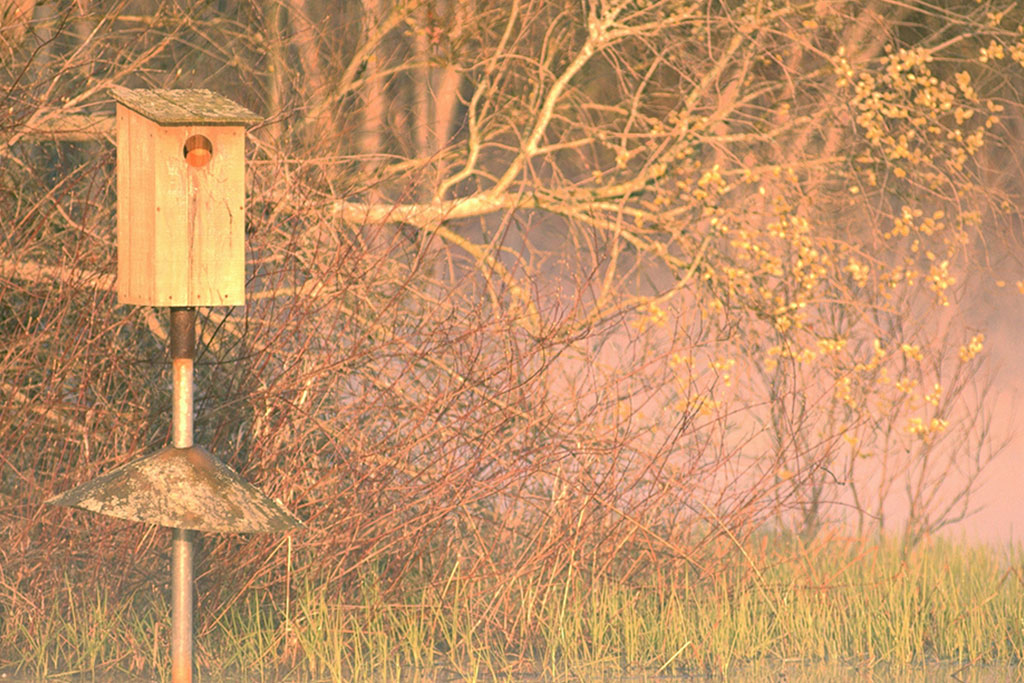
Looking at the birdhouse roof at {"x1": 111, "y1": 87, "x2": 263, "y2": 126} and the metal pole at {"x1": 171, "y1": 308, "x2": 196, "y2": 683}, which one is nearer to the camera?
the metal pole at {"x1": 171, "y1": 308, "x2": 196, "y2": 683}

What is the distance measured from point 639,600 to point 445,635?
3.32 feet

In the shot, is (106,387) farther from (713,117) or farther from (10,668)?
(713,117)

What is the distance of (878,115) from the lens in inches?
273

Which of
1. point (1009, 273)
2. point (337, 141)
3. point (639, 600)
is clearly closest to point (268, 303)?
point (337, 141)

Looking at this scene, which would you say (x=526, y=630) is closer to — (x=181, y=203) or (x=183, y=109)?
(x=181, y=203)

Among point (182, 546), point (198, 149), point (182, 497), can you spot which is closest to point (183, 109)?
point (198, 149)

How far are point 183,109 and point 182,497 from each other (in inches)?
50.8

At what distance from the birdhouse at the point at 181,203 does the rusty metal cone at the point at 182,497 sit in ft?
1.80

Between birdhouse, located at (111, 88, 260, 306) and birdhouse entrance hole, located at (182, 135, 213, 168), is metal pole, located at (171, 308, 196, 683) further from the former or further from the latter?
birdhouse entrance hole, located at (182, 135, 213, 168)

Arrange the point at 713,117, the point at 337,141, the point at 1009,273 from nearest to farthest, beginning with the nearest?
the point at 713,117 → the point at 337,141 → the point at 1009,273

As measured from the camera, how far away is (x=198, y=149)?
5.20 meters

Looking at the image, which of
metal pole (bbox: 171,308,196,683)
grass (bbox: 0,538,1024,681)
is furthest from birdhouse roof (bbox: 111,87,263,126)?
grass (bbox: 0,538,1024,681)

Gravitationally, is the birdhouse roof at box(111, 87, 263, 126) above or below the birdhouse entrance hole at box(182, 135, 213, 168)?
above

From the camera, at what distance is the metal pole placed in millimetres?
4965
